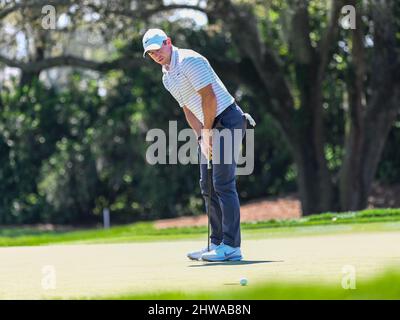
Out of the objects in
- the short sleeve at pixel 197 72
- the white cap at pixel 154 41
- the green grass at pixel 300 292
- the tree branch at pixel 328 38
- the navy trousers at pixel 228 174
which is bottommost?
the green grass at pixel 300 292

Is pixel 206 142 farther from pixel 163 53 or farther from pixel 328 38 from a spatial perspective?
pixel 328 38

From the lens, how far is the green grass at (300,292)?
17.9 ft

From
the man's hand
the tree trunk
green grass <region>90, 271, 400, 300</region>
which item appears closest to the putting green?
green grass <region>90, 271, 400, 300</region>

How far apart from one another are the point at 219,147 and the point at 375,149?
13679 mm

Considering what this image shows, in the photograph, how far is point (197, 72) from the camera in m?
8.58

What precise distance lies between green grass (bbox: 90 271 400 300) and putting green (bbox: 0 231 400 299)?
204 mm

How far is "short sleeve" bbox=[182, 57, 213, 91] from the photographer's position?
8562 millimetres

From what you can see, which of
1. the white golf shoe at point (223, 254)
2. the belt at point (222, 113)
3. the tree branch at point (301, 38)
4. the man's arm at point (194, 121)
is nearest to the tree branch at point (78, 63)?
the tree branch at point (301, 38)

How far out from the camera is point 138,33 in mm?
24031

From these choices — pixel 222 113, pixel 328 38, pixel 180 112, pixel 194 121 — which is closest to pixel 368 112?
pixel 328 38

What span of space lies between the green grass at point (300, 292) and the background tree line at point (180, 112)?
14.6 metres

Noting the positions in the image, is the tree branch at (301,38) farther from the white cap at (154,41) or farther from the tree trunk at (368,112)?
the white cap at (154,41)
